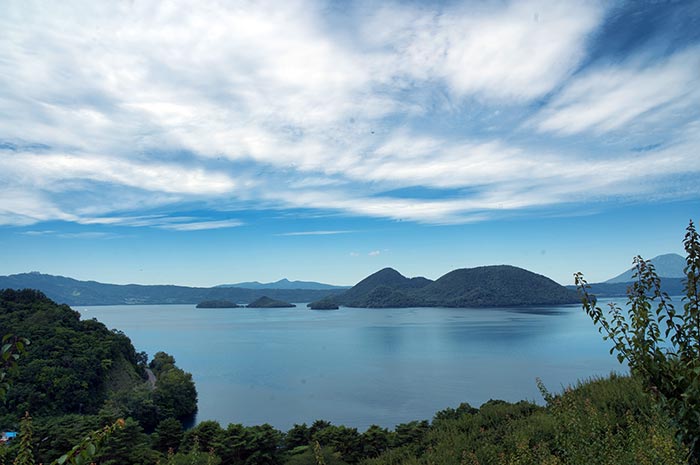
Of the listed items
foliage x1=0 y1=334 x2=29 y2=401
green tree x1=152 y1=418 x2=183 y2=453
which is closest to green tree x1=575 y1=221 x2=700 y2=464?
foliage x1=0 y1=334 x2=29 y2=401

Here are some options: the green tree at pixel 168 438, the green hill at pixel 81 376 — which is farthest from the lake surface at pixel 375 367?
the green tree at pixel 168 438

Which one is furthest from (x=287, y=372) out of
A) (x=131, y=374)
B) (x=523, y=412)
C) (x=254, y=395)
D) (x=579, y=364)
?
(x=523, y=412)

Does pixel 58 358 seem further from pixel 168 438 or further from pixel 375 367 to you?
pixel 375 367

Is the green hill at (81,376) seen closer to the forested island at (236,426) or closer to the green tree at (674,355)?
the forested island at (236,426)

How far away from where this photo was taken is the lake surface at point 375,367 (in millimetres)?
48469

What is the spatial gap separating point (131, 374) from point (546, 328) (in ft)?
313

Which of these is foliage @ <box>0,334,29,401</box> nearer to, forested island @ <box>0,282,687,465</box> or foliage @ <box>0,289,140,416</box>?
forested island @ <box>0,282,687,465</box>

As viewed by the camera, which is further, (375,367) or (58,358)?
(375,367)

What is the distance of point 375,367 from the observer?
71875mm

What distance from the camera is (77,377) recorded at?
50.0 meters

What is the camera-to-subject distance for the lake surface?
48.5m

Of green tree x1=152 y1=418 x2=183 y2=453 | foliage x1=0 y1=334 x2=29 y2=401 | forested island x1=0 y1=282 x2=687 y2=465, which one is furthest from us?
green tree x1=152 y1=418 x2=183 y2=453

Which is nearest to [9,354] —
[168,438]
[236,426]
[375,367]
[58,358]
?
[236,426]

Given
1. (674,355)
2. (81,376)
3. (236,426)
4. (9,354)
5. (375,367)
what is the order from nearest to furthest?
1. (9,354)
2. (674,355)
3. (236,426)
4. (81,376)
5. (375,367)
